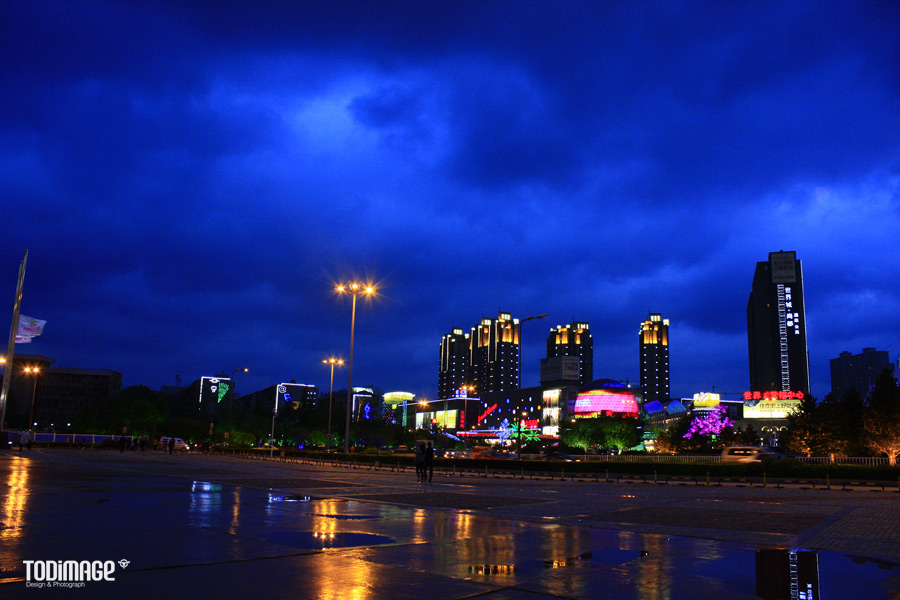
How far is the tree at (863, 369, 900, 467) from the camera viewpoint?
46.6m

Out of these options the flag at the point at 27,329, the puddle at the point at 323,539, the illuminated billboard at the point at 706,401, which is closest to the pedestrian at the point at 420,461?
the puddle at the point at 323,539

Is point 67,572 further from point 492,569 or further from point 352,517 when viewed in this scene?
point 352,517

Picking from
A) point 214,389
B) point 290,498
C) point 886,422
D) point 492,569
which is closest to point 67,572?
point 492,569

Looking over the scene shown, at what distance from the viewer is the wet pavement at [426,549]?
7062 millimetres

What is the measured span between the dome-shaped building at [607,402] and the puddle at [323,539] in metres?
108

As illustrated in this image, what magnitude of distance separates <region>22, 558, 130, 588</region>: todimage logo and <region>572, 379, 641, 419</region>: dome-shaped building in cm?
11166

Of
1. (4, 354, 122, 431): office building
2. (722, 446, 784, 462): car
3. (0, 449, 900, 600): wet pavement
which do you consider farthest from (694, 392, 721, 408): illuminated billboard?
(4, 354, 122, 431): office building

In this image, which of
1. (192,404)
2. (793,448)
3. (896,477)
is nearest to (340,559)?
(896,477)

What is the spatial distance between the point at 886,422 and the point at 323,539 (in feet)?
163

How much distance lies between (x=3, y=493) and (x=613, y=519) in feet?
47.7

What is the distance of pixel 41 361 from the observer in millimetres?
158750

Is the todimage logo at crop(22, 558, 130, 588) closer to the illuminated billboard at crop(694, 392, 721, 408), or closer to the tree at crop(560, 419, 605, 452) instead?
the tree at crop(560, 419, 605, 452)

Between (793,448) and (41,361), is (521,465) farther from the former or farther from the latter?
(41,361)

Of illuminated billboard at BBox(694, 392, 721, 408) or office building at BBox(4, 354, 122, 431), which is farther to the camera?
office building at BBox(4, 354, 122, 431)
